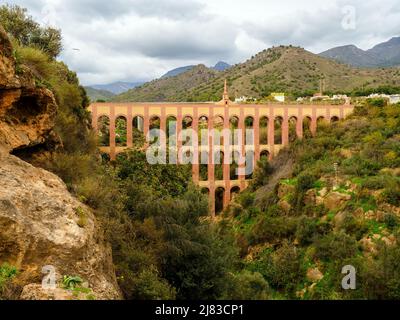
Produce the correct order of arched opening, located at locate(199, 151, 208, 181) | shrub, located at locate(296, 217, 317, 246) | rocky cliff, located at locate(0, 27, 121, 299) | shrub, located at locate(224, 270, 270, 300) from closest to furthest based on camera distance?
rocky cliff, located at locate(0, 27, 121, 299) < shrub, located at locate(224, 270, 270, 300) < shrub, located at locate(296, 217, 317, 246) < arched opening, located at locate(199, 151, 208, 181)

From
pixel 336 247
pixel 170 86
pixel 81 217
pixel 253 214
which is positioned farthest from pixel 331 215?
pixel 170 86

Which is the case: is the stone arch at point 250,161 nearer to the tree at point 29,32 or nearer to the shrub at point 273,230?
the shrub at point 273,230

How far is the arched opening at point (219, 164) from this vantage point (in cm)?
3272

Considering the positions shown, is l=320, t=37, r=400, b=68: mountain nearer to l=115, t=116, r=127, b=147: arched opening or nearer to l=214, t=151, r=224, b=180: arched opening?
l=214, t=151, r=224, b=180: arched opening

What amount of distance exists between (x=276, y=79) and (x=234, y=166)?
4060cm

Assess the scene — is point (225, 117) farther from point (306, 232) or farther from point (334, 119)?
point (306, 232)

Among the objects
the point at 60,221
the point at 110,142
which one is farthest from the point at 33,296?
the point at 110,142

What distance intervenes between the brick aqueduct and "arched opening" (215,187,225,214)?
0.18 m

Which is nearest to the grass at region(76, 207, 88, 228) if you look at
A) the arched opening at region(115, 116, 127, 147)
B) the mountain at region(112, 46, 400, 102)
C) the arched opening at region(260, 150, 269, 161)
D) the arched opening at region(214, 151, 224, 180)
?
the arched opening at region(115, 116, 127, 147)

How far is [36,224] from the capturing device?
26.4 feet

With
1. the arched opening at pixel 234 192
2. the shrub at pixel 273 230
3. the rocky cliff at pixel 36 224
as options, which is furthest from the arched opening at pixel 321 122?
the rocky cliff at pixel 36 224

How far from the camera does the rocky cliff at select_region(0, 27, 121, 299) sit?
7.40 metres
